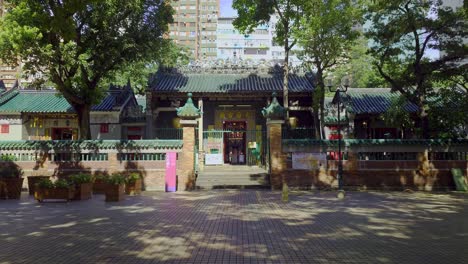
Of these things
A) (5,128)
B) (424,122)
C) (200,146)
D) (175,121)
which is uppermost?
(175,121)

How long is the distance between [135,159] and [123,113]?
7332mm

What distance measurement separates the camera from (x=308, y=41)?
53.9ft

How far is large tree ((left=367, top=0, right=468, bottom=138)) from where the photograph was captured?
14484mm

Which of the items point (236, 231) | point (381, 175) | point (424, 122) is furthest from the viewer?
point (424, 122)

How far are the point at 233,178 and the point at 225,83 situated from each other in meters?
6.60

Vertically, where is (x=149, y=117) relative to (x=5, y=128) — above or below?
above

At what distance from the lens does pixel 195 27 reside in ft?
273

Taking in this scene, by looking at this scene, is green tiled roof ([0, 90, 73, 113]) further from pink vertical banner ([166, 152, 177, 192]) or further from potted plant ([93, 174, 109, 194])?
pink vertical banner ([166, 152, 177, 192])

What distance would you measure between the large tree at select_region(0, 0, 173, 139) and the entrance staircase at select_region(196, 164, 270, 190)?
570 cm

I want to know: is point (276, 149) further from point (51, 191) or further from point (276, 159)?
point (51, 191)

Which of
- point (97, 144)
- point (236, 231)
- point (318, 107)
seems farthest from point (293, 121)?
point (236, 231)

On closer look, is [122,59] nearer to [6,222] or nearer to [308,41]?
[308,41]

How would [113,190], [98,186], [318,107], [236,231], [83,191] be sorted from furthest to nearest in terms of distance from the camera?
[318,107] → [98,186] → [83,191] → [113,190] → [236,231]

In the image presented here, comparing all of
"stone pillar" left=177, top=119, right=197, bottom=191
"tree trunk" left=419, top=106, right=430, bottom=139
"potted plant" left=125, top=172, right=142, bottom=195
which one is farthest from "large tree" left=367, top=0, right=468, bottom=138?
"potted plant" left=125, top=172, right=142, bottom=195
